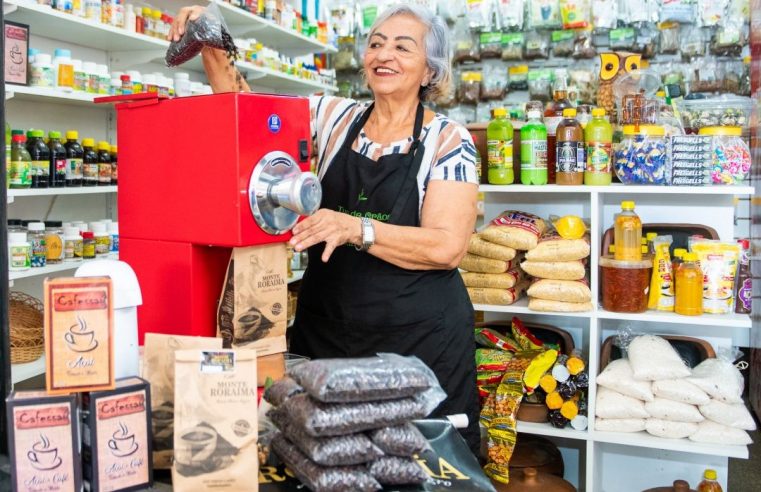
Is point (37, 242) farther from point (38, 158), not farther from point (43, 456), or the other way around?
point (43, 456)

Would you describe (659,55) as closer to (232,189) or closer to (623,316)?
(623,316)

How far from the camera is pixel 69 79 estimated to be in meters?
2.98

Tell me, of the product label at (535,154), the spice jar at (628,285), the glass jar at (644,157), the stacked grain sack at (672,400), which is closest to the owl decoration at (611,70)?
the glass jar at (644,157)

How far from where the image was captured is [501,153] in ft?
9.52

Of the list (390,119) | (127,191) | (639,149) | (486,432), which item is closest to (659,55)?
(639,149)

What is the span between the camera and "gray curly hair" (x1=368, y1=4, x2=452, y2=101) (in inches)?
81.7

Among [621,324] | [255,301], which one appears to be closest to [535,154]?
[621,324]

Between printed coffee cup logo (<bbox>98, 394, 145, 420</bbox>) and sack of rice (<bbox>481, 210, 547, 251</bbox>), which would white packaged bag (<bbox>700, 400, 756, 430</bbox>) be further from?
printed coffee cup logo (<bbox>98, 394, 145, 420</bbox>)

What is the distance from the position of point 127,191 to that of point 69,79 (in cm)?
181

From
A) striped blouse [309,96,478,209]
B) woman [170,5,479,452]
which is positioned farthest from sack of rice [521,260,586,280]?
striped blouse [309,96,478,209]

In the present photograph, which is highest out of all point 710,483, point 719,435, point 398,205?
point 398,205

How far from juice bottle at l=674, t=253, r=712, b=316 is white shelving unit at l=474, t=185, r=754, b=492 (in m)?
0.03

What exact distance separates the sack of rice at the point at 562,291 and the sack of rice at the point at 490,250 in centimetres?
16

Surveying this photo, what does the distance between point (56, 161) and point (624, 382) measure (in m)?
2.33
